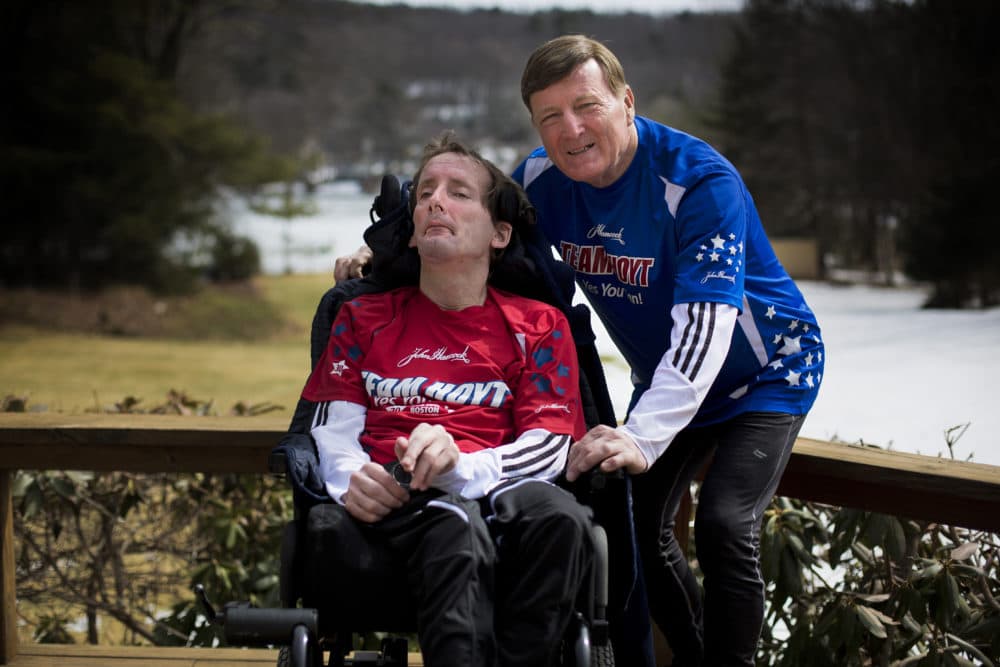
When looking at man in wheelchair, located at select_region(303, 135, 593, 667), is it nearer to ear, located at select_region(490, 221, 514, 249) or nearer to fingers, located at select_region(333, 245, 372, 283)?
ear, located at select_region(490, 221, 514, 249)

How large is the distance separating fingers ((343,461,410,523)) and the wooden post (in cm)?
110

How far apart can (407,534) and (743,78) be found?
35.7ft

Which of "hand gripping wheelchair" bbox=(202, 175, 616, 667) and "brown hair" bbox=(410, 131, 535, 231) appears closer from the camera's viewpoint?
"hand gripping wheelchair" bbox=(202, 175, 616, 667)

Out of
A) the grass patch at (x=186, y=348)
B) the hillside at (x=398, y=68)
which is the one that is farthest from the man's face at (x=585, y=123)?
the grass patch at (x=186, y=348)

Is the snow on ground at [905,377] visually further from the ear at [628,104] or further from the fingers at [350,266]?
the fingers at [350,266]

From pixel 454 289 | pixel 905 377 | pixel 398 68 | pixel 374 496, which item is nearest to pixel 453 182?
pixel 454 289

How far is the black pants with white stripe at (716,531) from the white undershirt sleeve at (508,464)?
267 mm

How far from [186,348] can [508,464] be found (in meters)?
10.1

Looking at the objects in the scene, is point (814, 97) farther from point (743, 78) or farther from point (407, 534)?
point (407, 534)

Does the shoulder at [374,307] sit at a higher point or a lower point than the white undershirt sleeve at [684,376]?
higher

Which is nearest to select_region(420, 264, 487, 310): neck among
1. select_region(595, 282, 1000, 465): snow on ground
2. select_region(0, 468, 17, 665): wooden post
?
select_region(0, 468, 17, 665): wooden post

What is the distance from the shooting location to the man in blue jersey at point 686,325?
169cm

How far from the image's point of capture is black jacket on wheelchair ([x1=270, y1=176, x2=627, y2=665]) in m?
1.57

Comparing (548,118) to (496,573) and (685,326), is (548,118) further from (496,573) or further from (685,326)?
(496,573)
